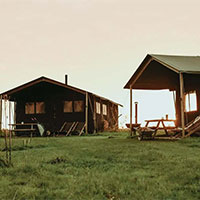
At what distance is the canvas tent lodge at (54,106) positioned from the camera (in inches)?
903

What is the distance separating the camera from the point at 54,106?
23.7 metres

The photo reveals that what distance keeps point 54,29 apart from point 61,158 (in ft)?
41.0

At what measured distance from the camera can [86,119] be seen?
22.0 meters

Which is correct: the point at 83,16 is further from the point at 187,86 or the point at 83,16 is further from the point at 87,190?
the point at 87,190

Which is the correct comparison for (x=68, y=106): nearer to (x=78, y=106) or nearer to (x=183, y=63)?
(x=78, y=106)

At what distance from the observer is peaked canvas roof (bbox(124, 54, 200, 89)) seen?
1310 centimetres

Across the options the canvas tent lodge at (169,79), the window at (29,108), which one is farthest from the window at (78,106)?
the canvas tent lodge at (169,79)

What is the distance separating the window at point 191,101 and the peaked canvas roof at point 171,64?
1903 millimetres

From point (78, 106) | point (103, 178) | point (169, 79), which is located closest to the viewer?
point (103, 178)

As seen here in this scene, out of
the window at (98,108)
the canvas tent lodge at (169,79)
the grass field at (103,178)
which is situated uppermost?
the canvas tent lodge at (169,79)

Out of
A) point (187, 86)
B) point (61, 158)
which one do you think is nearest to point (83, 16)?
point (187, 86)

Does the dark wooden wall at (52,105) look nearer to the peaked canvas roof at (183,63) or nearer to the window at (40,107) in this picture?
the window at (40,107)

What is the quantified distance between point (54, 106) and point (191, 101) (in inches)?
403

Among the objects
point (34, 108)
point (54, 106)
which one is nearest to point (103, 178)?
point (54, 106)
